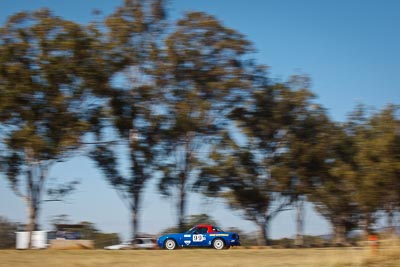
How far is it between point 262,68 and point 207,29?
460 cm

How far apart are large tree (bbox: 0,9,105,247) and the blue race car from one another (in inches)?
291

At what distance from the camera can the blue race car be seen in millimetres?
32219

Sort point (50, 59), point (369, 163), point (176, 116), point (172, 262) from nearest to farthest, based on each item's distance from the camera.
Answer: point (172, 262), point (50, 59), point (176, 116), point (369, 163)

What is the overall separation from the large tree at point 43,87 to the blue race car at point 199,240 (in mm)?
7401

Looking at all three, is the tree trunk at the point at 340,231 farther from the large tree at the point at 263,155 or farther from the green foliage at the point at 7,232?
the green foliage at the point at 7,232

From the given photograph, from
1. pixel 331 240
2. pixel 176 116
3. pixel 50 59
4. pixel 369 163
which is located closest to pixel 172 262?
pixel 50 59

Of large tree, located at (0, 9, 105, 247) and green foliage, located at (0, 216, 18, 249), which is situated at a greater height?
large tree, located at (0, 9, 105, 247)

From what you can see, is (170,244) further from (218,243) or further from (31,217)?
(31,217)

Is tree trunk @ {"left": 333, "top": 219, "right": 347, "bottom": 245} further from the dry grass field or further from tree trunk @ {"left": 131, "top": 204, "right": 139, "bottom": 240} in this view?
the dry grass field

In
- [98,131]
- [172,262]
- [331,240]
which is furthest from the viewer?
[331,240]

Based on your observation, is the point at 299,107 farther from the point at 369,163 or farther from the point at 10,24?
the point at 10,24

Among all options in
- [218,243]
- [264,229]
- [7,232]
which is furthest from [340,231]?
[7,232]

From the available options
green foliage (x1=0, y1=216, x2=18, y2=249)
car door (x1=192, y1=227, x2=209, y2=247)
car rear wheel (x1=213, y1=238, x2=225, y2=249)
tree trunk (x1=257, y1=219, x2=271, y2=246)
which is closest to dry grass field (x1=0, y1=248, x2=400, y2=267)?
car rear wheel (x1=213, y1=238, x2=225, y2=249)

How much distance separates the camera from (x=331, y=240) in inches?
1889
